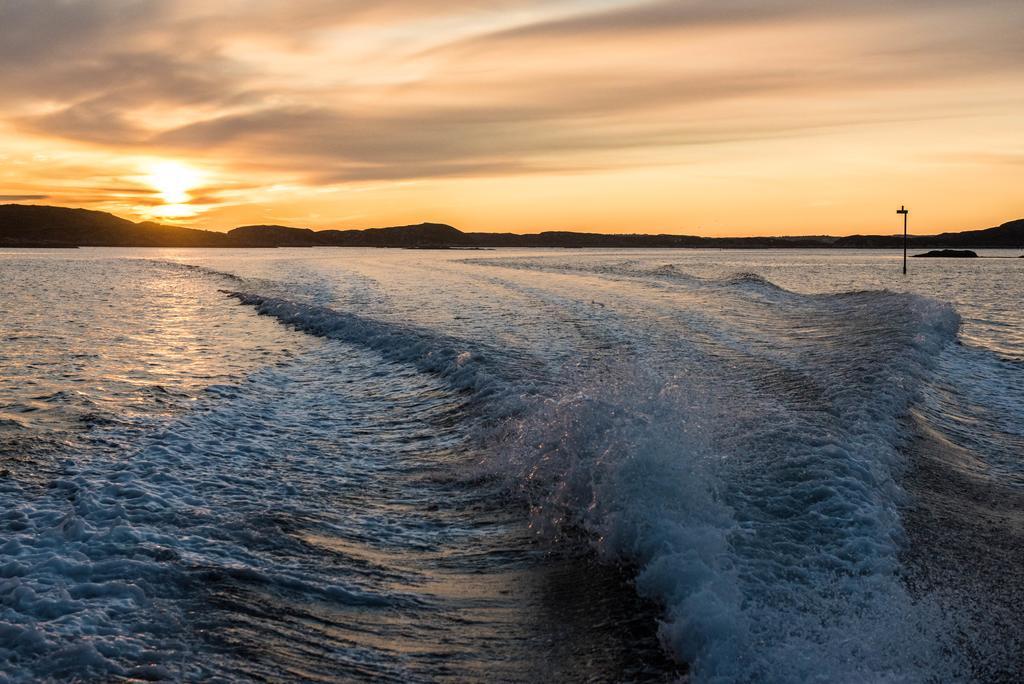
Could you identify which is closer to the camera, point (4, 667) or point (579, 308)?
point (4, 667)

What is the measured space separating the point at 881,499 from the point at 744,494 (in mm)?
1389

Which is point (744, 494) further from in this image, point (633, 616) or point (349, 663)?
point (349, 663)

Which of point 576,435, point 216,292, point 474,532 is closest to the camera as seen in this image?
point 474,532

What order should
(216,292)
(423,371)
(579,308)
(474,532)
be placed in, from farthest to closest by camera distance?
1. (216,292)
2. (579,308)
3. (423,371)
4. (474,532)

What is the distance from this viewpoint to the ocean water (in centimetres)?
505

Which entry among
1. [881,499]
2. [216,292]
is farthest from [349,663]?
[216,292]

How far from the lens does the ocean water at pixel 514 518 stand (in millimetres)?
A: 5047

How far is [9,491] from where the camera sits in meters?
7.71

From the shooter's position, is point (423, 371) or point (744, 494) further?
point (423, 371)

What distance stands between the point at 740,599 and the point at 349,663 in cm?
282

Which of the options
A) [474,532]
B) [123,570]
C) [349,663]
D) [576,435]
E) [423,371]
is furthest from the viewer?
[423,371]

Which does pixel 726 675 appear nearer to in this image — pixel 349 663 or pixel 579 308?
pixel 349 663

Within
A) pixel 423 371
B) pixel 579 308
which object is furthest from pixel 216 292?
pixel 423 371

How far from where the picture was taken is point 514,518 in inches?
304
